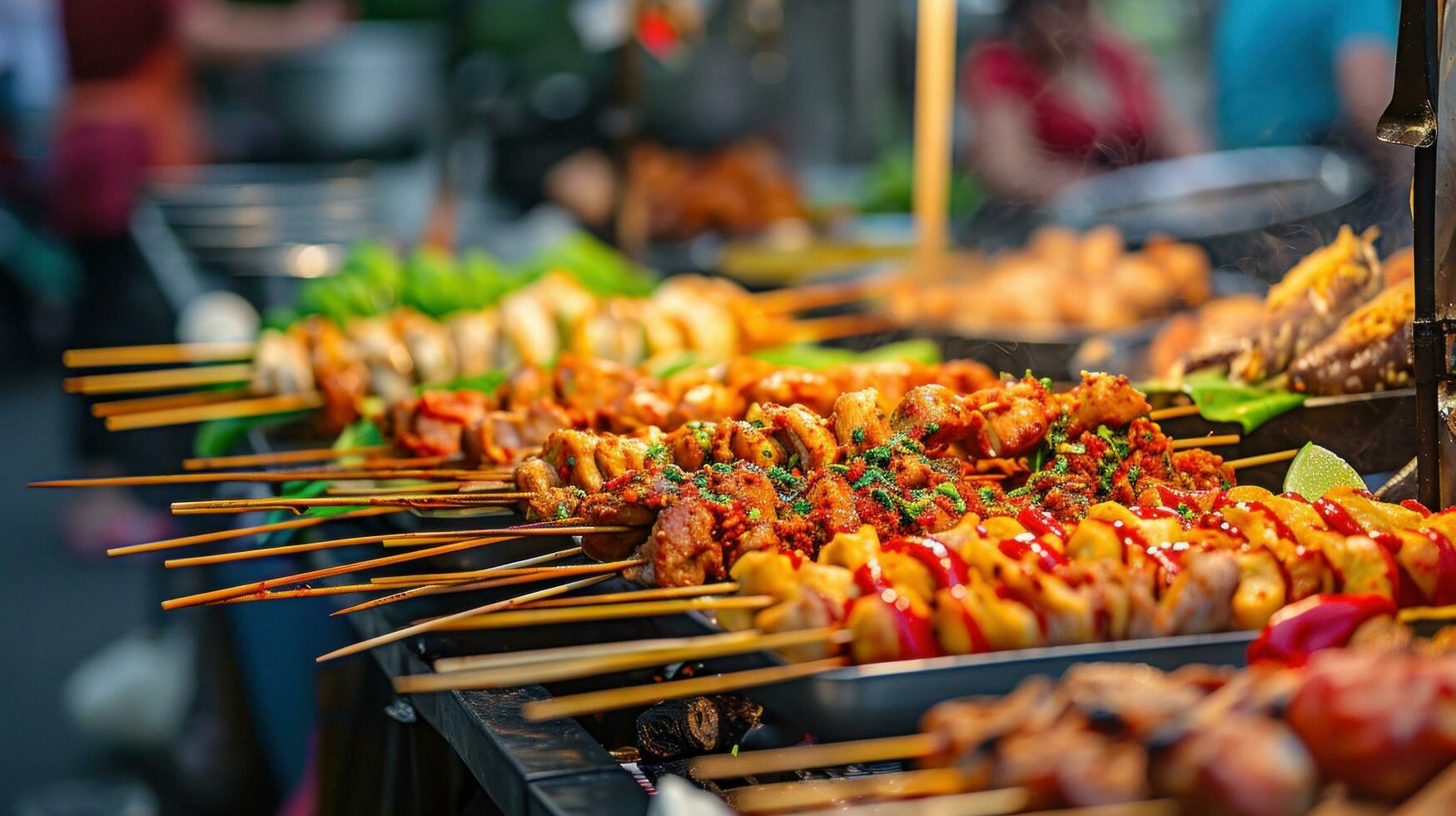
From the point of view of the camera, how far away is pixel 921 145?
5.57 metres

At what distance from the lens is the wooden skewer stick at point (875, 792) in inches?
48.2

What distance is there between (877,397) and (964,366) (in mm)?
726

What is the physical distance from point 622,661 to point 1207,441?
152 cm

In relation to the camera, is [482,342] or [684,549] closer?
[684,549]

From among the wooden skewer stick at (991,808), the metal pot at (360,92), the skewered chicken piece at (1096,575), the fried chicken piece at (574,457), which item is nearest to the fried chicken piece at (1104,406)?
the skewered chicken piece at (1096,575)

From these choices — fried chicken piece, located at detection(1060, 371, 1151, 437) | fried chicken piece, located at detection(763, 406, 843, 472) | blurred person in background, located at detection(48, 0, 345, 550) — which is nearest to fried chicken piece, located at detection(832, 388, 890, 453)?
fried chicken piece, located at detection(763, 406, 843, 472)

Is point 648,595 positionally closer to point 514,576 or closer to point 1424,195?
point 514,576

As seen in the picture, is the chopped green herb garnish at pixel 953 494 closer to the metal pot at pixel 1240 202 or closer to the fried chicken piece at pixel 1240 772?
the fried chicken piece at pixel 1240 772

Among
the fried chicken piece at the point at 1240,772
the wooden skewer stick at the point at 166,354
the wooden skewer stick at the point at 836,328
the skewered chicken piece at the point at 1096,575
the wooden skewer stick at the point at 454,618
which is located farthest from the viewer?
the wooden skewer stick at the point at 836,328

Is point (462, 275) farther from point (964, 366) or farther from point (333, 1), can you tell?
point (333, 1)

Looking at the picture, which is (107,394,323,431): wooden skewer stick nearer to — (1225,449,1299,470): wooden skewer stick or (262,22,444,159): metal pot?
(1225,449,1299,470): wooden skewer stick

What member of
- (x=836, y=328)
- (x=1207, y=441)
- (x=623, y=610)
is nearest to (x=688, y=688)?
(x=623, y=610)

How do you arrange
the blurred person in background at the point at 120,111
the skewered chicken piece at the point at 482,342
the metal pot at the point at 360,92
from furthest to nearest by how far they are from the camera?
the metal pot at the point at 360,92 → the blurred person in background at the point at 120,111 → the skewered chicken piece at the point at 482,342

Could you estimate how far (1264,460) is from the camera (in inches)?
97.0
